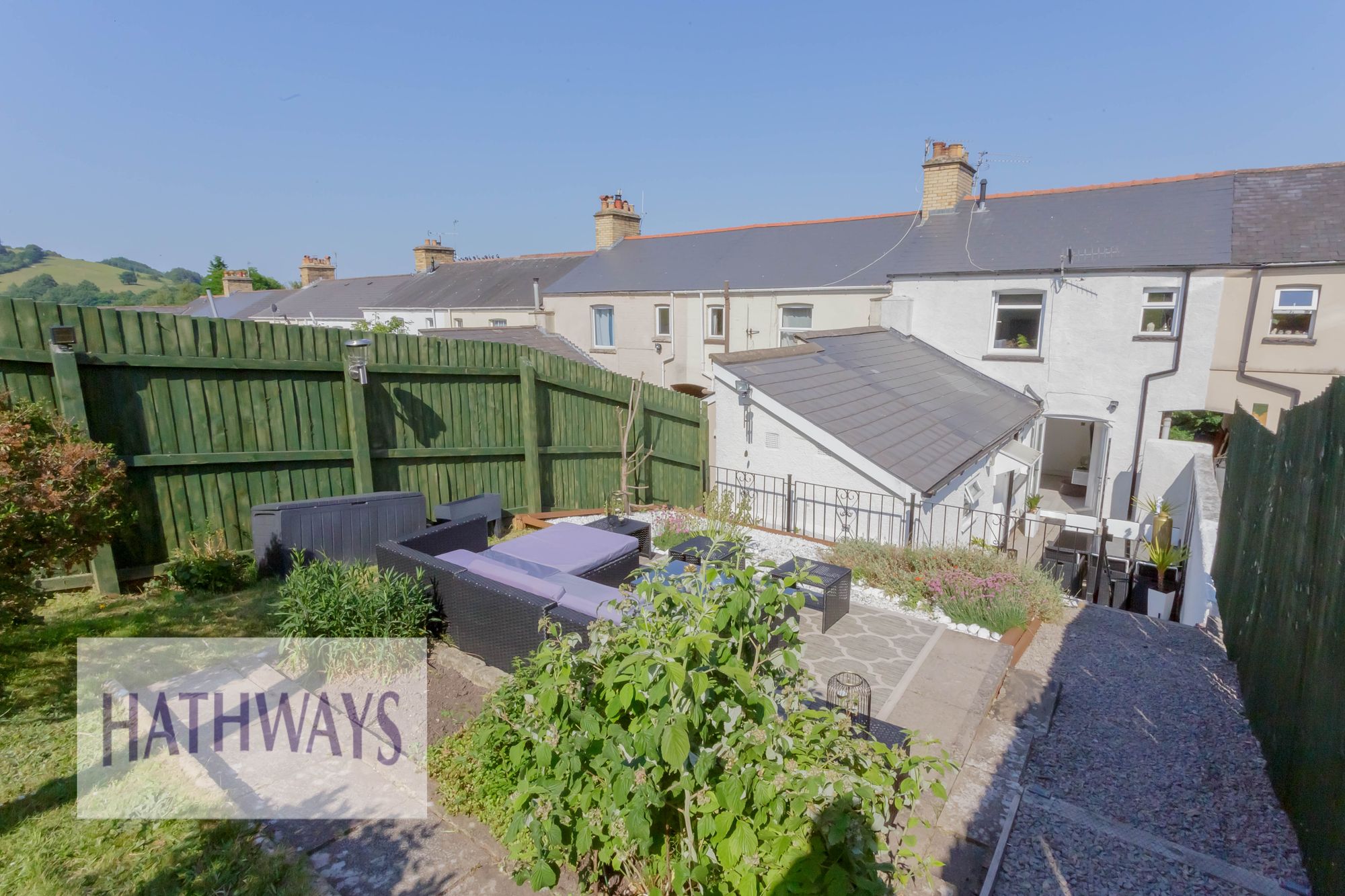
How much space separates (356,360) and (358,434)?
36.7 inches

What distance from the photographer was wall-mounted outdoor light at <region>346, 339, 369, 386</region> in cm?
834

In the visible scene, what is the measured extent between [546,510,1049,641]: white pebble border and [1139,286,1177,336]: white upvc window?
1092 centimetres

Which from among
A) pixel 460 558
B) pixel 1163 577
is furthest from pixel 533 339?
pixel 1163 577

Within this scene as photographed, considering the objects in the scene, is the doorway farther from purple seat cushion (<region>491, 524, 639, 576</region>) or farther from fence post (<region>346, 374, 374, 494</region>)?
fence post (<region>346, 374, 374, 494</region>)

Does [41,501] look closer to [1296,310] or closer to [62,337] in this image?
[62,337]

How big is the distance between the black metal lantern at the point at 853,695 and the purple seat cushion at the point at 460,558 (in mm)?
3459

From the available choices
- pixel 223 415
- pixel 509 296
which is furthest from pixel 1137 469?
pixel 509 296

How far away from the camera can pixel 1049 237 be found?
1700cm

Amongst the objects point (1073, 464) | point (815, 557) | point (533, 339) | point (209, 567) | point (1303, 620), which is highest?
point (533, 339)

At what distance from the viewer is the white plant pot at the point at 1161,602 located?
34.2 feet

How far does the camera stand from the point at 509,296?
90.5 ft

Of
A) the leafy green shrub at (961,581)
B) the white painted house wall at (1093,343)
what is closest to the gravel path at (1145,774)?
the leafy green shrub at (961,581)

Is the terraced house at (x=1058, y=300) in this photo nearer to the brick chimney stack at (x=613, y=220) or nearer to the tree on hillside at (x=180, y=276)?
the brick chimney stack at (x=613, y=220)

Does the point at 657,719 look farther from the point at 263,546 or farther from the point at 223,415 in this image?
the point at 223,415
